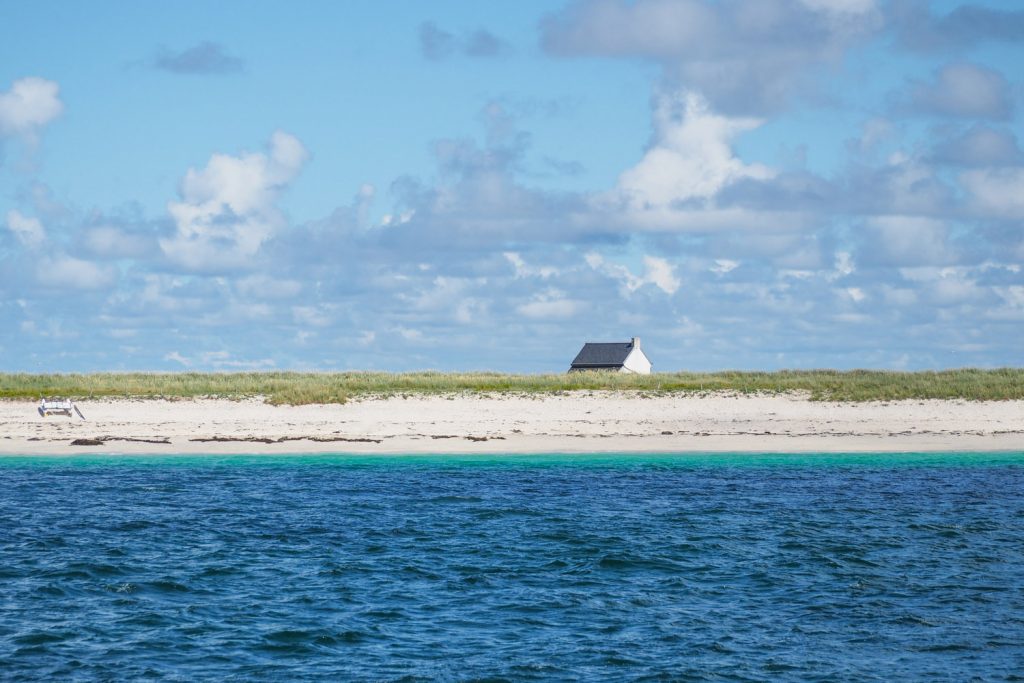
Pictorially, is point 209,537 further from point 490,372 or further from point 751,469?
point 490,372

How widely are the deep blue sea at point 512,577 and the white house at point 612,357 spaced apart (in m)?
53.3

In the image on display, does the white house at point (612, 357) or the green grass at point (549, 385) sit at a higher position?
the white house at point (612, 357)

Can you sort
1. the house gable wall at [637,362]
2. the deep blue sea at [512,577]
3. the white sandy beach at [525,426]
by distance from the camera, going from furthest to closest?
the house gable wall at [637,362] → the white sandy beach at [525,426] → the deep blue sea at [512,577]

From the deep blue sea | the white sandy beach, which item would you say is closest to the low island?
the white sandy beach

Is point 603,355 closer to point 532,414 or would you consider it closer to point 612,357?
point 612,357

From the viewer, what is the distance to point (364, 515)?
2889 cm

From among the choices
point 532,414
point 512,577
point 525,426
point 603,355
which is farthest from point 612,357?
point 512,577

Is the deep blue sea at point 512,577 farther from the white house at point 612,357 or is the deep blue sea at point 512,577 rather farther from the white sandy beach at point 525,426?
the white house at point 612,357

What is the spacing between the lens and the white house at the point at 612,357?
90.7 meters

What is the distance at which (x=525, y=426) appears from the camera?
4997 cm

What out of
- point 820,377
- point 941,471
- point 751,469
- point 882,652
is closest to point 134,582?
point 882,652

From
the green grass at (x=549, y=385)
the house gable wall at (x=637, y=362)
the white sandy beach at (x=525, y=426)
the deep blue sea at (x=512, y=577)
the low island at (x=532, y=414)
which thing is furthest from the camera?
the house gable wall at (x=637, y=362)

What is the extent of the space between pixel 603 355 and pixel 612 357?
42.9 inches

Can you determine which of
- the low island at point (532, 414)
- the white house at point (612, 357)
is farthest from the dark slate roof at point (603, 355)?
the low island at point (532, 414)
